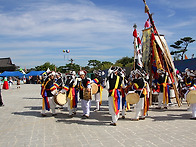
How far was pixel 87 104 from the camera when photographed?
7.76m

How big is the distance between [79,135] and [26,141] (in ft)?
4.36

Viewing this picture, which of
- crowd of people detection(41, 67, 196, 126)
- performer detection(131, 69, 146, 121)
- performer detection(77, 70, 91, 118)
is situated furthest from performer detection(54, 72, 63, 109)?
performer detection(131, 69, 146, 121)

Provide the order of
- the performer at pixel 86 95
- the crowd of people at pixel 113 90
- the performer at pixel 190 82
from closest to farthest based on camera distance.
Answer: the crowd of people at pixel 113 90 → the performer at pixel 190 82 → the performer at pixel 86 95

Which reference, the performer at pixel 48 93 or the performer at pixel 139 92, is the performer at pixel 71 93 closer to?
the performer at pixel 48 93

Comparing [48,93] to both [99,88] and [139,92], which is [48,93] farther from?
[139,92]

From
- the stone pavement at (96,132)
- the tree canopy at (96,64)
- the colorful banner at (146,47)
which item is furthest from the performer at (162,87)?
the tree canopy at (96,64)

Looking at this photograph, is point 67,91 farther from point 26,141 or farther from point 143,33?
point 143,33

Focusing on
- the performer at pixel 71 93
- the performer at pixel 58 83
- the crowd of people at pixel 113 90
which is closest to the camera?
the crowd of people at pixel 113 90

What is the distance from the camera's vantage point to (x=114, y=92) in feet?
21.9

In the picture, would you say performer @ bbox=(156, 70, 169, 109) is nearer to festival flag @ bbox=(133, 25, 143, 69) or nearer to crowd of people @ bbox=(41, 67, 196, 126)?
crowd of people @ bbox=(41, 67, 196, 126)

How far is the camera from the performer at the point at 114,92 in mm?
6627

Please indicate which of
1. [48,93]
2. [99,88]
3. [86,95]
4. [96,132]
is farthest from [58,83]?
[96,132]

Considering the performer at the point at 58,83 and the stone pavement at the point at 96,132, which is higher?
the performer at the point at 58,83

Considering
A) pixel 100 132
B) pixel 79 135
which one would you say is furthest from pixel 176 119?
pixel 79 135
